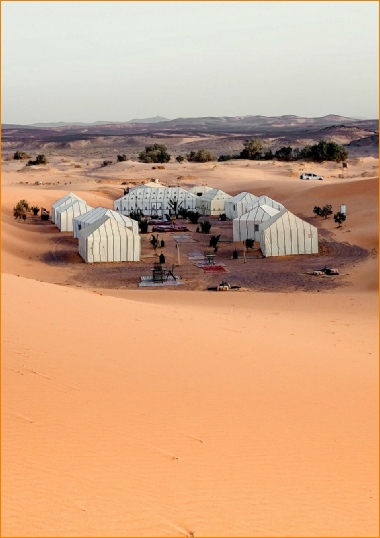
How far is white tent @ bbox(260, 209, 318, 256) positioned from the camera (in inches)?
1378

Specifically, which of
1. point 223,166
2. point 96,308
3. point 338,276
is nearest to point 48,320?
point 96,308

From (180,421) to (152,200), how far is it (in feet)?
141

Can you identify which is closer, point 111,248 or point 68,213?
point 111,248

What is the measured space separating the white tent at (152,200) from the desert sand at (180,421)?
106ft

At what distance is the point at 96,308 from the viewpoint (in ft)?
52.7

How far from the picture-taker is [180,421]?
9.18m

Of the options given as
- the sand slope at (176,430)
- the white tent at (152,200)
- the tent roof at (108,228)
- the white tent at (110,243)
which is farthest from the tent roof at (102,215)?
the sand slope at (176,430)

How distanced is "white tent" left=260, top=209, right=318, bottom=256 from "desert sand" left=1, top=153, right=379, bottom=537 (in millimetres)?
15678

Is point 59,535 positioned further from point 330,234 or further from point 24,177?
point 24,177

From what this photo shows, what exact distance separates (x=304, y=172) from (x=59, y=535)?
69.1 metres

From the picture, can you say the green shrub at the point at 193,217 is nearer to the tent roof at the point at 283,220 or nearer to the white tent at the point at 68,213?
the white tent at the point at 68,213

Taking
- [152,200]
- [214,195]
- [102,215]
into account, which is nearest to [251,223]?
[102,215]

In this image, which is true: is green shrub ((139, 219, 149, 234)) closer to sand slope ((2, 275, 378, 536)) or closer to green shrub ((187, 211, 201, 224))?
green shrub ((187, 211, 201, 224))

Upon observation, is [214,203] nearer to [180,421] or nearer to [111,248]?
[111,248]
